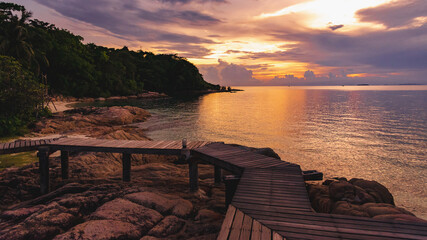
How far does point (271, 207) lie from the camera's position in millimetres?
5523

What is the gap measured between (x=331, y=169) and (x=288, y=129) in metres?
17.6

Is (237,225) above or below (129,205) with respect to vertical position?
above

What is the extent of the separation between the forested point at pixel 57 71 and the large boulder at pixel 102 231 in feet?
63.1

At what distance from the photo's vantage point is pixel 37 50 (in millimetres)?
56844

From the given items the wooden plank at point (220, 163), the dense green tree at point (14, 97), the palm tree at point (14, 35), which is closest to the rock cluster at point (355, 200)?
the wooden plank at point (220, 163)

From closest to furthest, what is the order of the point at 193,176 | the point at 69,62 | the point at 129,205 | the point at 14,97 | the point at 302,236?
the point at 302,236 < the point at 129,205 < the point at 193,176 < the point at 14,97 < the point at 69,62

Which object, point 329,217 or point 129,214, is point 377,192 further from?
point 129,214

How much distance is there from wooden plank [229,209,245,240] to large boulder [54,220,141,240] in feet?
8.16

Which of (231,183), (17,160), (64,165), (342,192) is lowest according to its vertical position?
(17,160)

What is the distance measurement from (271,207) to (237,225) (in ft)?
3.60

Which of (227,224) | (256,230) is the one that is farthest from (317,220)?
(227,224)

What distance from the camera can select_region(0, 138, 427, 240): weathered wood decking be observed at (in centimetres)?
449

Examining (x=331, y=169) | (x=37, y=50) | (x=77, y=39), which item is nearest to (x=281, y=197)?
(x=331, y=169)

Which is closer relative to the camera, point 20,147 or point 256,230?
point 256,230
